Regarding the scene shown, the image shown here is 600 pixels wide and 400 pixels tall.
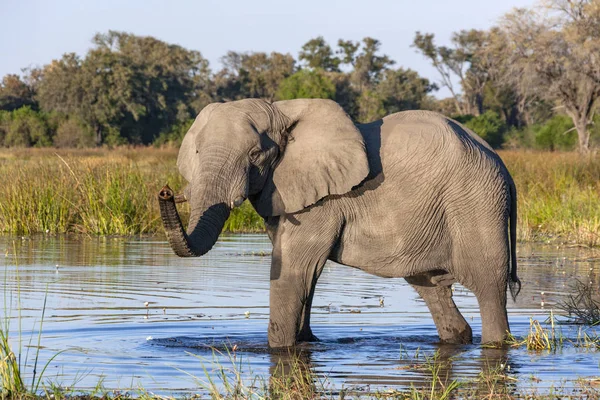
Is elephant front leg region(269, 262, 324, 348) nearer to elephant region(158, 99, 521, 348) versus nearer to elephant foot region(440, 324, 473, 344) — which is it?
elephant region(158, 99, 521, 348)

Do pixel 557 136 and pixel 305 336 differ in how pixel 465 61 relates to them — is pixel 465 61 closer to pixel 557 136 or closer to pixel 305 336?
pixel 557 136

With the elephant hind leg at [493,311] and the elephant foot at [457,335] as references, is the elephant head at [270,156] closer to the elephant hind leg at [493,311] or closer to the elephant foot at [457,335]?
the elephant hind leg at [493,311]

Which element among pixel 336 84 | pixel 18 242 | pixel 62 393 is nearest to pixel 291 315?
pixel 62 393

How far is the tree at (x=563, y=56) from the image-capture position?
4275 cm

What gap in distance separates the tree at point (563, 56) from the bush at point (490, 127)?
425 inches

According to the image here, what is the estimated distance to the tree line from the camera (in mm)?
44250

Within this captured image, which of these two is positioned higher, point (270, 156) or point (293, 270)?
point (270, 156)

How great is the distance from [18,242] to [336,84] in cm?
4827

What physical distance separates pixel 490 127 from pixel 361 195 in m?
52.8

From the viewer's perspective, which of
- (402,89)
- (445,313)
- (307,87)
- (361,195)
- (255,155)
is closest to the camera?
(255,155)

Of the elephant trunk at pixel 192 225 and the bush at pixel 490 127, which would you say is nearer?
the elephant trunk at pixel 192 225

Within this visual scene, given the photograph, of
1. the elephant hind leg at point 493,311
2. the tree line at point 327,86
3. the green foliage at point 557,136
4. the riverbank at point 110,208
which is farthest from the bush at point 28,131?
the elephant hind leg at point 493,311

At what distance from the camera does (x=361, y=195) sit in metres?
7.04

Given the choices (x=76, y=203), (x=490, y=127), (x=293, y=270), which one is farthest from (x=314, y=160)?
(x=490, y=127)
